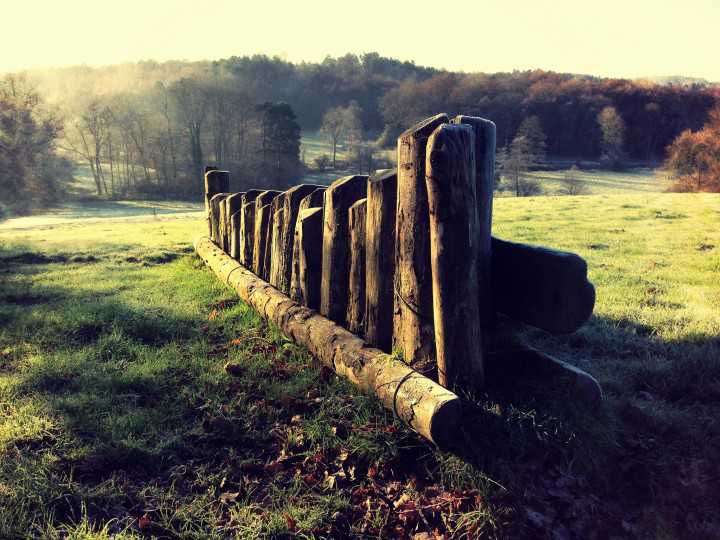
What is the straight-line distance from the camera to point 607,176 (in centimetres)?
5456

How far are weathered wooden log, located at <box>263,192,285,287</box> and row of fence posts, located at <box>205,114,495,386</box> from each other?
0.89 meters

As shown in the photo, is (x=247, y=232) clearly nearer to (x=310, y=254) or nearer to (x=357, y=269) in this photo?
(x=310, y=254)

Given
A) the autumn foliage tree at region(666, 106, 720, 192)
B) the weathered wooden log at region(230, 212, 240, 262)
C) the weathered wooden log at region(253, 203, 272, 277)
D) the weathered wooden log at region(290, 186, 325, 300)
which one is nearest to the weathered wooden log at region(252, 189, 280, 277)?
the weathered wooden log at region(253, 203, 272, 277)

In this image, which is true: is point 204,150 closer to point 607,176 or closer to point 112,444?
point 607,176

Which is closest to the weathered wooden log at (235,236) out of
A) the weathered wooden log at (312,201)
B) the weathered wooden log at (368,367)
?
the weathered wooden log at (368,367)

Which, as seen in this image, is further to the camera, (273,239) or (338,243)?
(273,239)

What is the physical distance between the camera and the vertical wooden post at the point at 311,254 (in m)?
4.32

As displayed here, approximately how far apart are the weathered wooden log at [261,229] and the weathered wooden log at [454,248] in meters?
3.18

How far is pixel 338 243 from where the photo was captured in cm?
399

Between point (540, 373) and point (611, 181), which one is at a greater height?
point (540, 373)

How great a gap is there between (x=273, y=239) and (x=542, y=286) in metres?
3.14

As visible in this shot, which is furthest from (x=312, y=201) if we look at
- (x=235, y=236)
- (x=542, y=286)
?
(x=542, y=286)

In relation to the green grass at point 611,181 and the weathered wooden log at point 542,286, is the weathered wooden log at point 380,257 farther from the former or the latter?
the green grass at point 611,181

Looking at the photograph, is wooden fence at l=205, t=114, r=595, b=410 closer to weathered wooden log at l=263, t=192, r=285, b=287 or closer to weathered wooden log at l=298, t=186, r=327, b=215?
weathered wooden log at l=298, t=186, r=327, b=215
